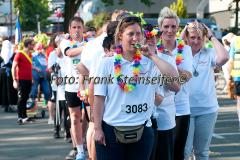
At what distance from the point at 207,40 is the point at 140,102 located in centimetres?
221

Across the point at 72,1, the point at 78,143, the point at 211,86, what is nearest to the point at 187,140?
the point at 211,86

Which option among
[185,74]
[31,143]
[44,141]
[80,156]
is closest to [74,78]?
[80,156]

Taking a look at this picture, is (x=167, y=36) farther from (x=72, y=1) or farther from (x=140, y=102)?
(x=72, y=1)

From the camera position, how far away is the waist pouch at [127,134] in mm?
5012

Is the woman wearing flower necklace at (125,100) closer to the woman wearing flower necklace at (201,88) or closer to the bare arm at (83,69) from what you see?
the woman wearing flower necklace at (201,88)

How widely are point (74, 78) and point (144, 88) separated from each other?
3855 mm

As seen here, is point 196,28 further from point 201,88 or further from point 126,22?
point 126,22

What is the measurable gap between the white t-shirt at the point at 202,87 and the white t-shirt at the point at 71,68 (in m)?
2.39

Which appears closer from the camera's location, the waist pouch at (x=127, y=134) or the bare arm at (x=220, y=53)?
the waist pouch at (x=127, y=134)

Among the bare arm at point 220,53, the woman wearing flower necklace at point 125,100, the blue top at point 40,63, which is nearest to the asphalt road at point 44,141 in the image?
the blue top at point 40,63

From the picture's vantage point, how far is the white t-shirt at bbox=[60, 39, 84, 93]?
870cm

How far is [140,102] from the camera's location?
5.09 m

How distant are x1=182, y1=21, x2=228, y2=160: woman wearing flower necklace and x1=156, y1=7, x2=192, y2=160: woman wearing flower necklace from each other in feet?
0.96

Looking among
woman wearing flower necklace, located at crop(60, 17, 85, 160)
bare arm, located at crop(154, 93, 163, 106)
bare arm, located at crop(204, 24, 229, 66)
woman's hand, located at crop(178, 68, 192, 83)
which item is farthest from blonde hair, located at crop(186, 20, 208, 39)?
woman wearing flower necklace, located at crop(60, 17, 85, 160)
